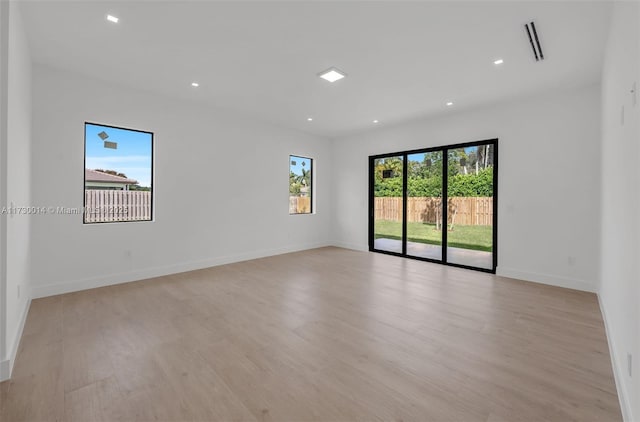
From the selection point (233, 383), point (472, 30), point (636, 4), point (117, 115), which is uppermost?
point (472, 30)

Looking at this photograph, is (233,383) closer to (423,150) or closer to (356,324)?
(356,324)

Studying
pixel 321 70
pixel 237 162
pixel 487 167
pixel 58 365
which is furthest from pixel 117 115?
pixel 487 167

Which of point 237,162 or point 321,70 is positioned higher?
point 321,70

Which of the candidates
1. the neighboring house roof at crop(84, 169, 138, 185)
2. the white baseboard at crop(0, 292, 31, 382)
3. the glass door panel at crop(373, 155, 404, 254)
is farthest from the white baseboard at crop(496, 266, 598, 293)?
the neighboring house roof at crop(84, 169, 138, 185)

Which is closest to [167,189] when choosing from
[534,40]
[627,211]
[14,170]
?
[14,170]

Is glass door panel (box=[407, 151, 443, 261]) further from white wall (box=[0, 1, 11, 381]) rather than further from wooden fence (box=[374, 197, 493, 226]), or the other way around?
white wall (box=[0, 1, 11, 381])

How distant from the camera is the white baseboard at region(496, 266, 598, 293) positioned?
396 cm

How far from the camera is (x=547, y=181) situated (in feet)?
14.1

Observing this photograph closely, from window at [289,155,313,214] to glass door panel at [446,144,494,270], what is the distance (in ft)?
10.7

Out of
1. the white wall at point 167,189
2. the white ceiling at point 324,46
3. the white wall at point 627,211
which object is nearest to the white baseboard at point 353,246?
the white wall at point 167,189

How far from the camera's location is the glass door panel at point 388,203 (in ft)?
20.5

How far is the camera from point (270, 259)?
19.2 ft

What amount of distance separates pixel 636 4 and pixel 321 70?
2.72 metres

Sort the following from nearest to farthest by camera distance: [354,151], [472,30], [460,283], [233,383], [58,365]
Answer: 1. [233,383]
2. [58,365]
3. [472,30]
4. [460,283]
5. [354,151]
